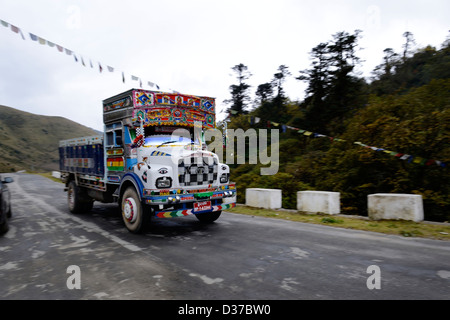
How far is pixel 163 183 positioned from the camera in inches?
232

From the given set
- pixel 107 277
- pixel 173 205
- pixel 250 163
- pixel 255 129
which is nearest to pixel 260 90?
pixel 255 129

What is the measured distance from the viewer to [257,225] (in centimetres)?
727

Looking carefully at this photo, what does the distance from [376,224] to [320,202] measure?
6.24 feet

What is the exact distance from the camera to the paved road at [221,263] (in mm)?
3439

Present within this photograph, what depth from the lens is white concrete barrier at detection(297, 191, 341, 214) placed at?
8.42 m

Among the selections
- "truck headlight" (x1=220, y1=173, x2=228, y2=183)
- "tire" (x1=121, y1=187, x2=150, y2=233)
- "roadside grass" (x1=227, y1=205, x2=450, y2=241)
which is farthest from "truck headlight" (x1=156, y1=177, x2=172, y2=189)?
→ "roadside grass" (x1=227, y1=205, x2=450, y2=241)

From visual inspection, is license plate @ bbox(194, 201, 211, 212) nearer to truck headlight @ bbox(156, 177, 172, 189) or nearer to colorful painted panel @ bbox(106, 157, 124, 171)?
truck headlight @ bbox(156, 177, 172, 189)

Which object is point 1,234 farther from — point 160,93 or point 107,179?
point 160,93

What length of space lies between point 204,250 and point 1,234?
5.00 m

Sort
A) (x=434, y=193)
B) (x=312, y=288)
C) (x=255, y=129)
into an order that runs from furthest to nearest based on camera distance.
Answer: (x=255, y=129)
(x=434, y=193)
(x=312, y=288)

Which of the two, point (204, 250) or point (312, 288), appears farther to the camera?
point (204, 250)

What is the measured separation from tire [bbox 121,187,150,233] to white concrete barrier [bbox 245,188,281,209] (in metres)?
4.82

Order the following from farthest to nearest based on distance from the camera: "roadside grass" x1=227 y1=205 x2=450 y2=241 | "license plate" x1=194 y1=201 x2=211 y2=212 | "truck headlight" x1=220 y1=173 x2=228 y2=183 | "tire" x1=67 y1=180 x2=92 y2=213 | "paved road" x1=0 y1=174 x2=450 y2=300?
"tire" x1=67 y1=180 x2=92 y2=213
"truck headlight" x1=220 y1=173 x2=228 y2=183
"license plate" x1=194 y1=201 x2=211 y2=212
"roadside grass" x1=227 y1=205 x2=450 y2=241
"paved road" x1=0 y1=174 x2=450 y2=300

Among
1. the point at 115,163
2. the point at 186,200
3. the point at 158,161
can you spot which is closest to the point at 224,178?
the point at 186,200
